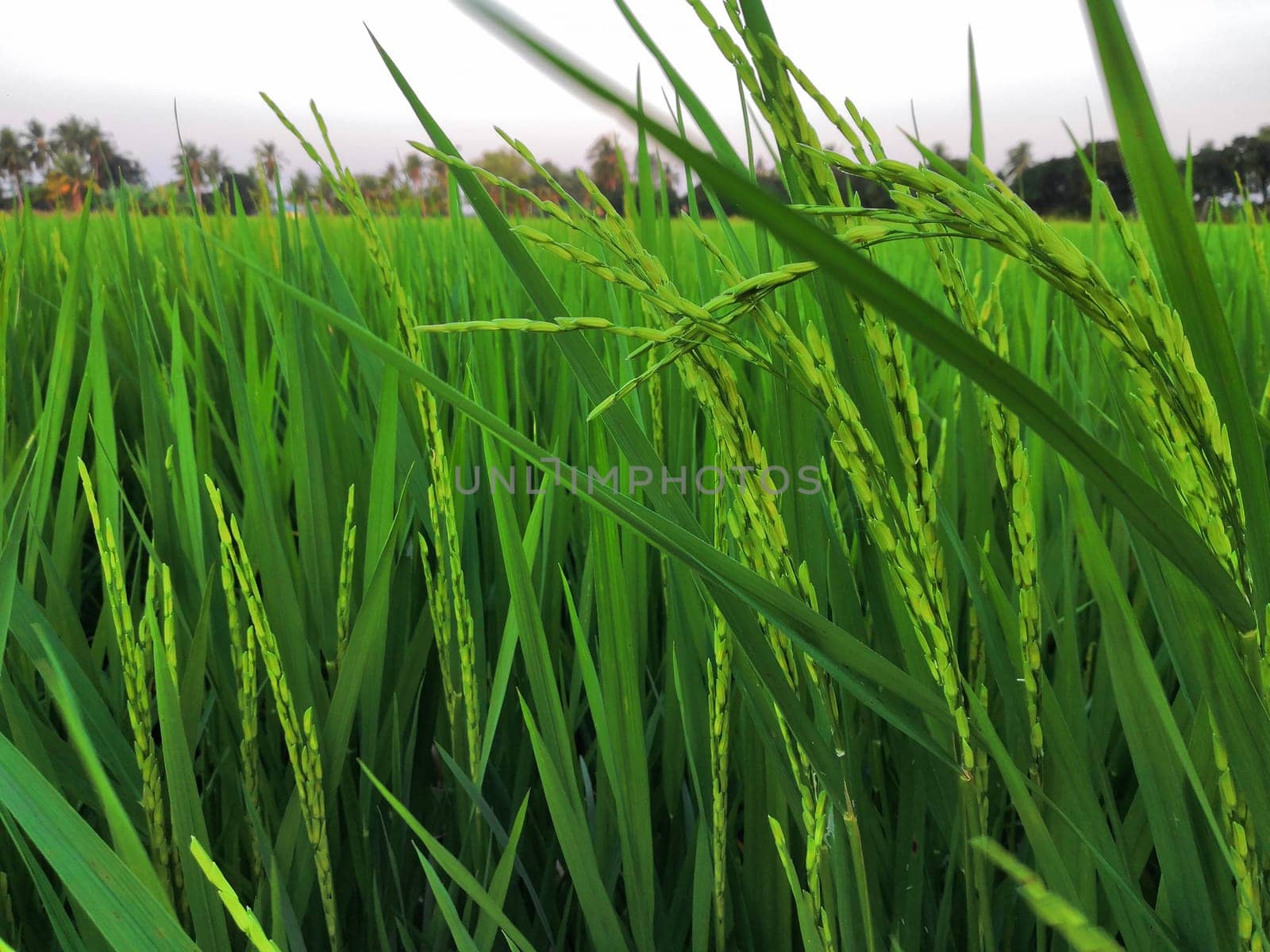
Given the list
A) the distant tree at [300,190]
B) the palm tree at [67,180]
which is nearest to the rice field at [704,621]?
the distant tree at [300,190]

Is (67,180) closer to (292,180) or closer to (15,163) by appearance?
(15,163)

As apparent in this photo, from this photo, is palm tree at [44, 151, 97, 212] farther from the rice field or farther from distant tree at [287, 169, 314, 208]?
the rice field

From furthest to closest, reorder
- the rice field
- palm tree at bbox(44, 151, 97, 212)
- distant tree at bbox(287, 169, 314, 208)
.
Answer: palm tree at bbox(44, 151, 97, 212)
distant tree at bbox(287, 169, 314, 208)
the rice field

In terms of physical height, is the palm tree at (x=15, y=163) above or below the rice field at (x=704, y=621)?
above

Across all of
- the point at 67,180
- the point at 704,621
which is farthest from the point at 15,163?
the point at 704,621

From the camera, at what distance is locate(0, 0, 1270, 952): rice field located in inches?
9.5

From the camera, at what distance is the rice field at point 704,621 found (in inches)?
9.5

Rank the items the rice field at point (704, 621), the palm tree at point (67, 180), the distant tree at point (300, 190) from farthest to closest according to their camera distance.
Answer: the palm tree at point (67, 180) < the distant tree at point (300, 190) < the rice field at point (704, 621)

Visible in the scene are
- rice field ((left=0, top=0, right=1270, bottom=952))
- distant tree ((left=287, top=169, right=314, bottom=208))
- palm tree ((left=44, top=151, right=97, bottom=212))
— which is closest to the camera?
rice field ((left=0, top=0, right=1270, bottom=952))

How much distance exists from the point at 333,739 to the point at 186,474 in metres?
0.25

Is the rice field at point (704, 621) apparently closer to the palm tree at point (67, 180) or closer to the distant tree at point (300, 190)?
the distant tree at point (300, 190)

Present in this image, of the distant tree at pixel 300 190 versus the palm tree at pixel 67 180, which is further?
the palm tree at pixel 67 180

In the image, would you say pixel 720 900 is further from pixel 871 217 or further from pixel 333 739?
pixel 871 217

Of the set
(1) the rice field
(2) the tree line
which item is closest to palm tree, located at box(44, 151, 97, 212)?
(2) the tree line
